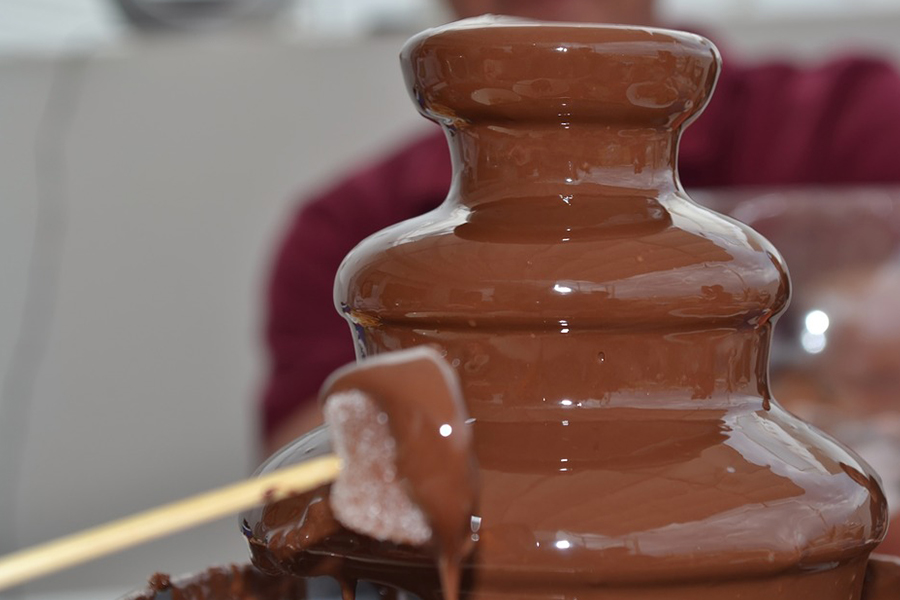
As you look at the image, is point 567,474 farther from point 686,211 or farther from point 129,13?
point 129,13

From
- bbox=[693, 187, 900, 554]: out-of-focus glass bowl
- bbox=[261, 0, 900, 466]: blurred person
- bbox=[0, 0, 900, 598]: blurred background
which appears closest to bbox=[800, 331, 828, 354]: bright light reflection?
bbox=[693, 187, 900, 554]: out-of-focus glass bowl

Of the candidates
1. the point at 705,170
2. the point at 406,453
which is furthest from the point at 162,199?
the point at 406,453

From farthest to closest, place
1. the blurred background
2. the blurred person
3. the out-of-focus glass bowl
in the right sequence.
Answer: the blurred background < the blurred person < the out-of-focus glass bowl

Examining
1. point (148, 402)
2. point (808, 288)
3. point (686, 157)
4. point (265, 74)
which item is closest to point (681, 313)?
point (808, 288)

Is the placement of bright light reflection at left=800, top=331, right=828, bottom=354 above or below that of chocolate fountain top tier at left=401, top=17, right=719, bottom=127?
below

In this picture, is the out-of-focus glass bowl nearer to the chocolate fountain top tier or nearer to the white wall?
the chocolate fountain top tier

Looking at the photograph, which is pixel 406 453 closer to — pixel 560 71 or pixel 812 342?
pixel 560 71
